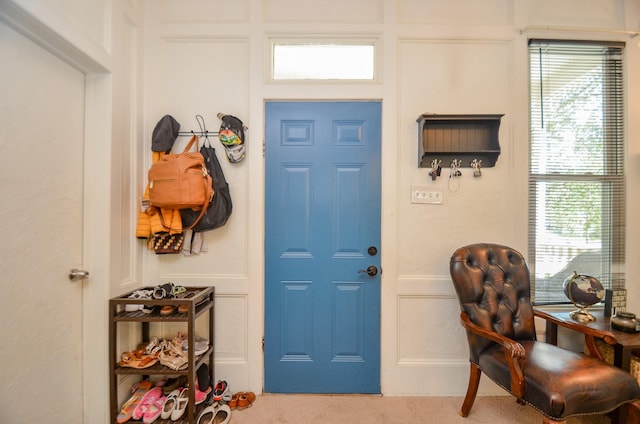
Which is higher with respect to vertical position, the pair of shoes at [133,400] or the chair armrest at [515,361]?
the chair armrest at [515,361]

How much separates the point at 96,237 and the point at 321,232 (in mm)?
1412

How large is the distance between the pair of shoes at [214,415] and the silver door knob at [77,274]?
3.60 feet

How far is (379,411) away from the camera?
5.94 ft

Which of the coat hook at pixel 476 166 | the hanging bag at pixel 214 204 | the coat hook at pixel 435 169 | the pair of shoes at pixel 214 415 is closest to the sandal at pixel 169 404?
the pair of shoes at pixel 214 415

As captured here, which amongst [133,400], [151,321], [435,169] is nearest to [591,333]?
[435,169]

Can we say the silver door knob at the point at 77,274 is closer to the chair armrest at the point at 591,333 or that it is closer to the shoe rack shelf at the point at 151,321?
the shoe rack shelf at the point at 151,321

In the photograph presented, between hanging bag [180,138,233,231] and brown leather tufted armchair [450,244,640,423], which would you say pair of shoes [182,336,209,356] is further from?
brown leather tufted armchair [450,244,640,423]

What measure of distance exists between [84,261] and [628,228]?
377cm

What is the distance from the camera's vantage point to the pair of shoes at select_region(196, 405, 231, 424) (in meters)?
1.68

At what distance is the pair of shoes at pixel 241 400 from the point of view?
1815 mm

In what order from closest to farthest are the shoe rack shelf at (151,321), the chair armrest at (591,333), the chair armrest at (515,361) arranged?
1. the chair armrest at (515,361)
2. the chair armrest at (591,333)
3. the shoe rack shelf at (151,321)

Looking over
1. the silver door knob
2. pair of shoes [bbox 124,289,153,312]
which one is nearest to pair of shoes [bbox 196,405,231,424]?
pair of shoes [bbox 124,289,153,312]

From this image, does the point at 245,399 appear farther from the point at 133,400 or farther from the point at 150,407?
the point at 133,400

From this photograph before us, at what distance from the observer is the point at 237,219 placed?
2.02 metres
